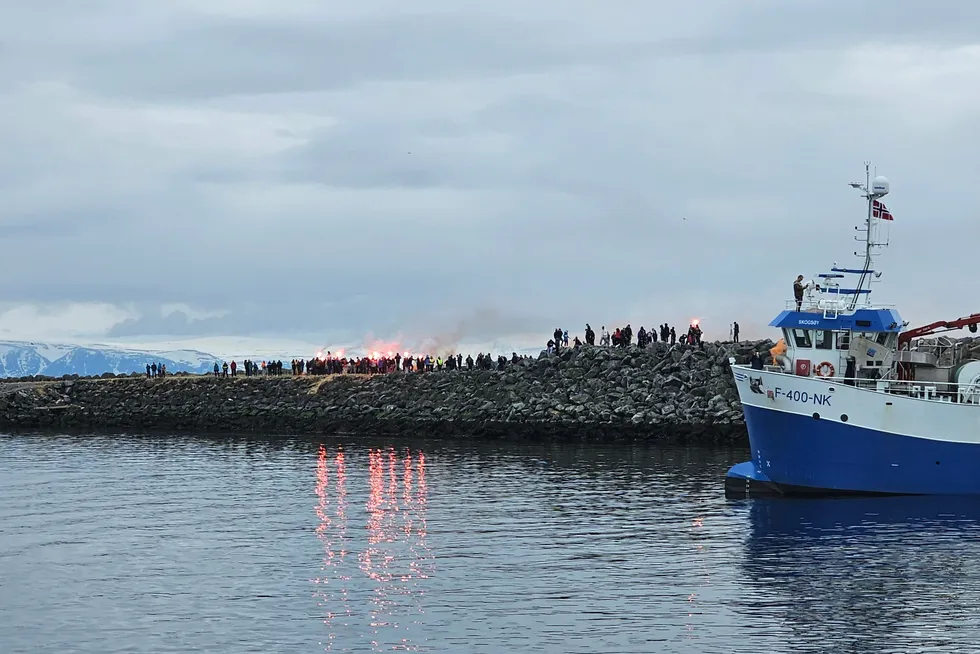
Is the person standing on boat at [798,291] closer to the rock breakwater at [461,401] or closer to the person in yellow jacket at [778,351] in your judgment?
the person in yellow jacket at [778,351]

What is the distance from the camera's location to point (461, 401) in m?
102

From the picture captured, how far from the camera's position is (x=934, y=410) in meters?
54.9

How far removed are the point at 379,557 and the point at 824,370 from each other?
24.4m

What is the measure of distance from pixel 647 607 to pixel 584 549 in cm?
945

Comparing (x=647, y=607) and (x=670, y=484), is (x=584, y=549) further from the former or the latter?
(x=670, y=484)

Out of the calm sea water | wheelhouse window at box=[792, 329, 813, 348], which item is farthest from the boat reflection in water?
wheelhouse window at box=[792, 329, 813, 348]

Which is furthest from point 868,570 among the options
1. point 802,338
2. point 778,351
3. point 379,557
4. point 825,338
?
point 778,351

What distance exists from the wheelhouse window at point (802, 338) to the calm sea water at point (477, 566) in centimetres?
756

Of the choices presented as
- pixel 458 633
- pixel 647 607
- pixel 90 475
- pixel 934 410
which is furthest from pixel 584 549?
pixel 90 475

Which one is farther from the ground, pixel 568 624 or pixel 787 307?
pixel 787 307

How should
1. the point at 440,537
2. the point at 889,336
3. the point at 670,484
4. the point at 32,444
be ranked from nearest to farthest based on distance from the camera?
the point at 440,537, the point at 889,336, the point at 670,484, the point at 32,444

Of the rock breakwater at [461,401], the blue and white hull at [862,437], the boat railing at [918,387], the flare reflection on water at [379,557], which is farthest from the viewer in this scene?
the rock breakwater at [461,401]

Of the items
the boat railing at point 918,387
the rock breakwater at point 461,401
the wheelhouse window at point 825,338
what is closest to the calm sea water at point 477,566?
the boat railing at point 918,387

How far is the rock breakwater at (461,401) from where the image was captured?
90625 mm
